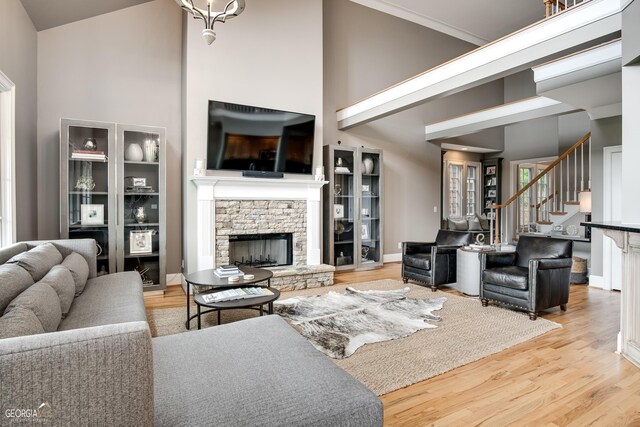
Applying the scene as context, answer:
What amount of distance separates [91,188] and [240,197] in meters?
1.77

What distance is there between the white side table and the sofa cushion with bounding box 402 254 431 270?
38 cm

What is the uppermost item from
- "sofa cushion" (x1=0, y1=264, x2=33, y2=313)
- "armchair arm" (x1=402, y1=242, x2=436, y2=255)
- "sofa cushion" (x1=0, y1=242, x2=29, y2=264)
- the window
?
the window

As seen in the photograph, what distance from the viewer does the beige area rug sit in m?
2.42

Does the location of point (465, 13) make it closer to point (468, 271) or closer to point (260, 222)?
point (468, 271)

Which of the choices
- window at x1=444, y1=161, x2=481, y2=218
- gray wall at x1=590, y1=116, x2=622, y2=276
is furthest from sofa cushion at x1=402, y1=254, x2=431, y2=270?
window at x1=444, y1=161, x2=481, y2=218

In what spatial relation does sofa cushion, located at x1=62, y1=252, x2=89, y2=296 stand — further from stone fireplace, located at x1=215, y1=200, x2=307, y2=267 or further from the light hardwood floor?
the light hardwood floor

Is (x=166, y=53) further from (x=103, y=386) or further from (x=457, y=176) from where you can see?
(x=457, y=176)

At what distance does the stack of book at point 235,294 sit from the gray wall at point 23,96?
2.18 meters

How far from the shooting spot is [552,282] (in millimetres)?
3625

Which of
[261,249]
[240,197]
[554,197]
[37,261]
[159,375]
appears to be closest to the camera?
[159,375]

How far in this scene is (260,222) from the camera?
16.8ft

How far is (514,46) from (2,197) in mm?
4972

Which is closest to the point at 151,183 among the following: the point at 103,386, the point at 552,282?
the point at 103,386

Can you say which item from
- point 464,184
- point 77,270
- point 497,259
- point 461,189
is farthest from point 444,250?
point 464,184
